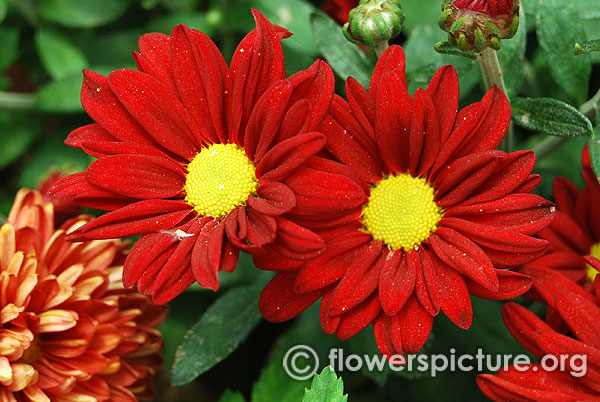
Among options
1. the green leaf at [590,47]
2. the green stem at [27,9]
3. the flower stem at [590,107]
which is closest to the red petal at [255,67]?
the green leaf at [590,47]

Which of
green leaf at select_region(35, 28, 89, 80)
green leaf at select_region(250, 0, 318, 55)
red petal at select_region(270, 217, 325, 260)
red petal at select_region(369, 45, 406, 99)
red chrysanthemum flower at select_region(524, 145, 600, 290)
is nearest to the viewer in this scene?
red petal at select_region(270, 217, 325, 260)

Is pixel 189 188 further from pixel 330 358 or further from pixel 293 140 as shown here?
pixel 330 358

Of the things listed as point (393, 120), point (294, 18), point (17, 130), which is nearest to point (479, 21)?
point (393, 120)

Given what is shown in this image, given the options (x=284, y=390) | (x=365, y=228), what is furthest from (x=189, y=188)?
(x=284, y=390)

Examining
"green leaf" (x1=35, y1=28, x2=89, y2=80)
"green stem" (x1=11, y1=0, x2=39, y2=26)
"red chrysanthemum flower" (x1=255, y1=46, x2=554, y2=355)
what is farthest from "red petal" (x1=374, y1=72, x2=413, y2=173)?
"green stem" (x1=11, y1=0, x2=39, y2=26)

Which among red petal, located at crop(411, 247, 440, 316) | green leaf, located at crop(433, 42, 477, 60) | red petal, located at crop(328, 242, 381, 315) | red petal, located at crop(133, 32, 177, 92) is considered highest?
green leaf, located at crop(433, 42, 477, 60)

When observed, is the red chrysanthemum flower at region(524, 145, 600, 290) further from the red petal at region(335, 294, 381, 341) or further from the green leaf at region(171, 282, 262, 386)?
the green leaf at region(171, 282, 262, 386)
